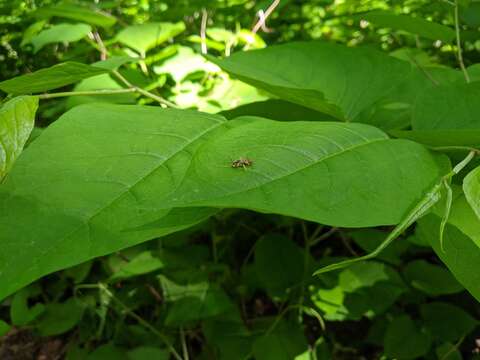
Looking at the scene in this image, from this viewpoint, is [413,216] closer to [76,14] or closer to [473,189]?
[473,189]

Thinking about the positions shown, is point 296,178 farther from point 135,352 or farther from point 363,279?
point 135,352

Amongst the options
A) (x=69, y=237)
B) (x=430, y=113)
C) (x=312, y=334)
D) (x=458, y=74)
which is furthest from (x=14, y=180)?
(x=312, y=334)

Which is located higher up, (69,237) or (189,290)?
(69,237)

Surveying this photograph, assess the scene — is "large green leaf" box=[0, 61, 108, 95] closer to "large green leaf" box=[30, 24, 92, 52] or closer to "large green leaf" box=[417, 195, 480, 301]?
"large green leaf" box=[417, 195, 480, 301]

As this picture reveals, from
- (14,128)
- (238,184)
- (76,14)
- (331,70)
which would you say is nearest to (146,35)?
(76,14)

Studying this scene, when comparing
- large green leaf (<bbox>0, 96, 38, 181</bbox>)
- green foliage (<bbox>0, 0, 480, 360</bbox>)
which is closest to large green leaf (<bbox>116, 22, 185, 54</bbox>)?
green foliage (<bbox>0, 0, 480, 360</bbox>)
